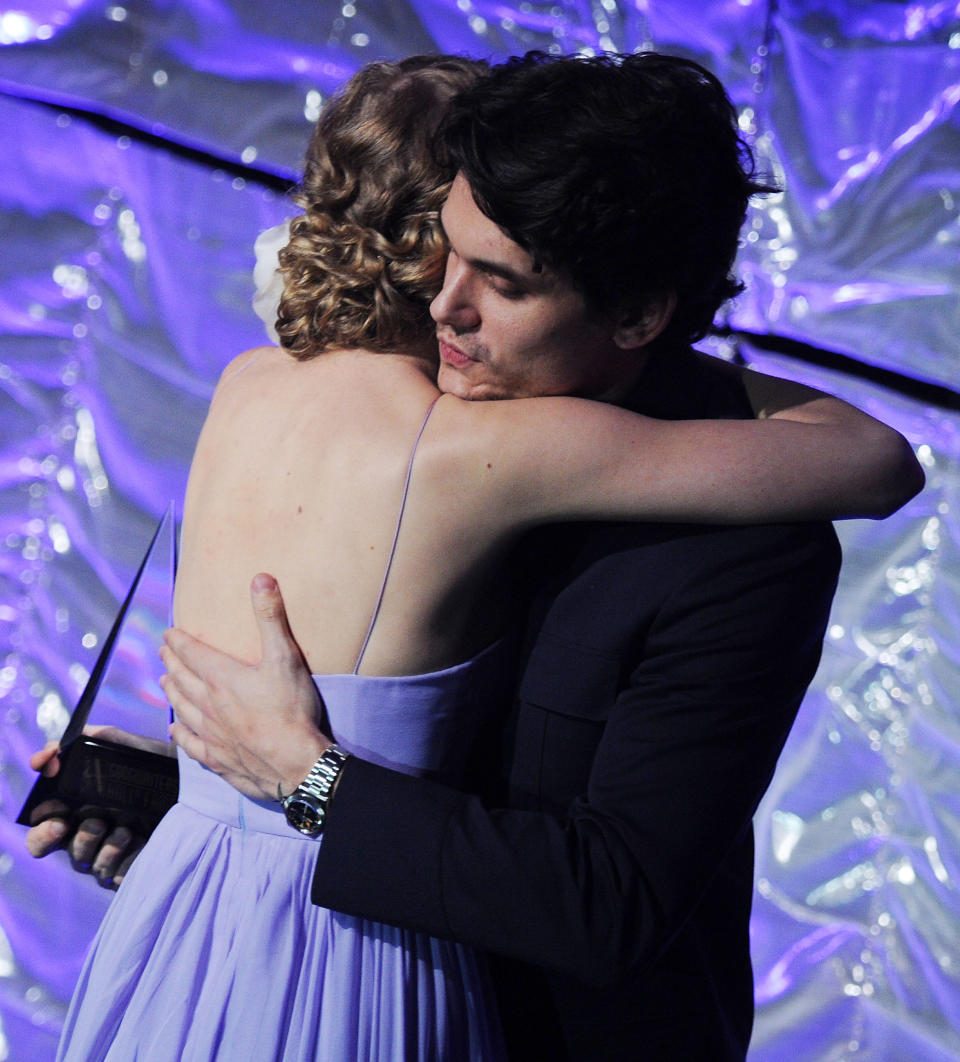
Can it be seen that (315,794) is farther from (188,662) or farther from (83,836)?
(83,836)

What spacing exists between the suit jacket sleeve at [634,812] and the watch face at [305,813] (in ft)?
0.08

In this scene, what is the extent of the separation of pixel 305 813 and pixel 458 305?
1.66ft

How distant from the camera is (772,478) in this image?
40.6 inches

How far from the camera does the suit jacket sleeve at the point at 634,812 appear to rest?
39.2 inches

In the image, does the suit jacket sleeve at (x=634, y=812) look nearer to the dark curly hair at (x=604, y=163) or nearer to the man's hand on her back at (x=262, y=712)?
the man's hand on her back at (x=262, y=712)

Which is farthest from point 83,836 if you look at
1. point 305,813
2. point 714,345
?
point 714,345

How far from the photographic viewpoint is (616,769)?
103cm

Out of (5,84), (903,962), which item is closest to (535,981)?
(903,962)

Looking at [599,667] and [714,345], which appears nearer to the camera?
[599,667]

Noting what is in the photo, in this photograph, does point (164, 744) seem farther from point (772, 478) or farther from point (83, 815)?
point (772, 478)

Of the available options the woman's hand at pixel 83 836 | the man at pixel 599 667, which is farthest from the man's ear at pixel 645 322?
the woman's hand at pixel 83 836

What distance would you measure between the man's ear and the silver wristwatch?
0.50 meters

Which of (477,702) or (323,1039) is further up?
(477,702)

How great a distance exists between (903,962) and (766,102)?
5.04 ft
